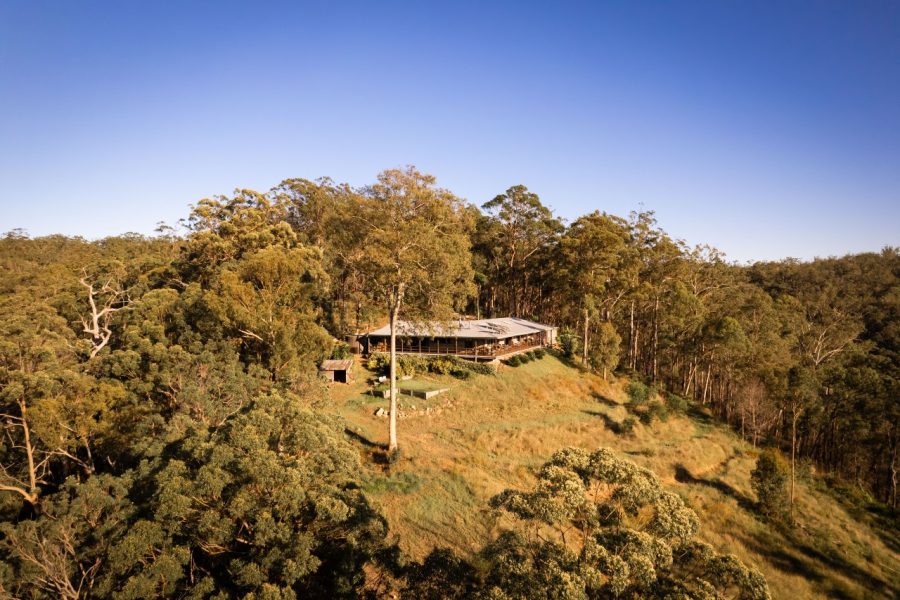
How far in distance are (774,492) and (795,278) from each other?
260ft

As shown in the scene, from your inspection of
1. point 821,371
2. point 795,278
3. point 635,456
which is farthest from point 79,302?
point 795,278

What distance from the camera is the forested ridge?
10039 mm

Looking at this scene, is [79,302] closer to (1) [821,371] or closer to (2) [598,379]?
(2) [598,379]

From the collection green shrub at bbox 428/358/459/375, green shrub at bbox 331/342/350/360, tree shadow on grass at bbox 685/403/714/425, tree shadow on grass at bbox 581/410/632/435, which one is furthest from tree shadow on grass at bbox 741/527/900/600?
green shrub at bbox 331/342/350/360

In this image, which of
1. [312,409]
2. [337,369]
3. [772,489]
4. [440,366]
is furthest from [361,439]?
[772,489]

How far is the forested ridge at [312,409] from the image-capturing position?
1004 cm

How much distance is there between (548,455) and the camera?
78.5 feet

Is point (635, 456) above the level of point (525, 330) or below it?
below

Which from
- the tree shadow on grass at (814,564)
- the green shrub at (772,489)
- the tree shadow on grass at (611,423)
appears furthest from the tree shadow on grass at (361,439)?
the green shrub at (772,489)

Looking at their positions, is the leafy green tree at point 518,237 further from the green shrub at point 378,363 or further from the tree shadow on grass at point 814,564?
the tree shadow on grass at point 814,564

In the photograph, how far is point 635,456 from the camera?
85.9ft

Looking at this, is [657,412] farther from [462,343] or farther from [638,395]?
[462,343]

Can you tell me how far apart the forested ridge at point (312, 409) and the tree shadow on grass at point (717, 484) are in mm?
10309

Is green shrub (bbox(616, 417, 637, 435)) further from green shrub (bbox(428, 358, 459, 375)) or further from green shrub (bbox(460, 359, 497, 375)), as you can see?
green shrub (bbox(428, 358, 459, 375))
